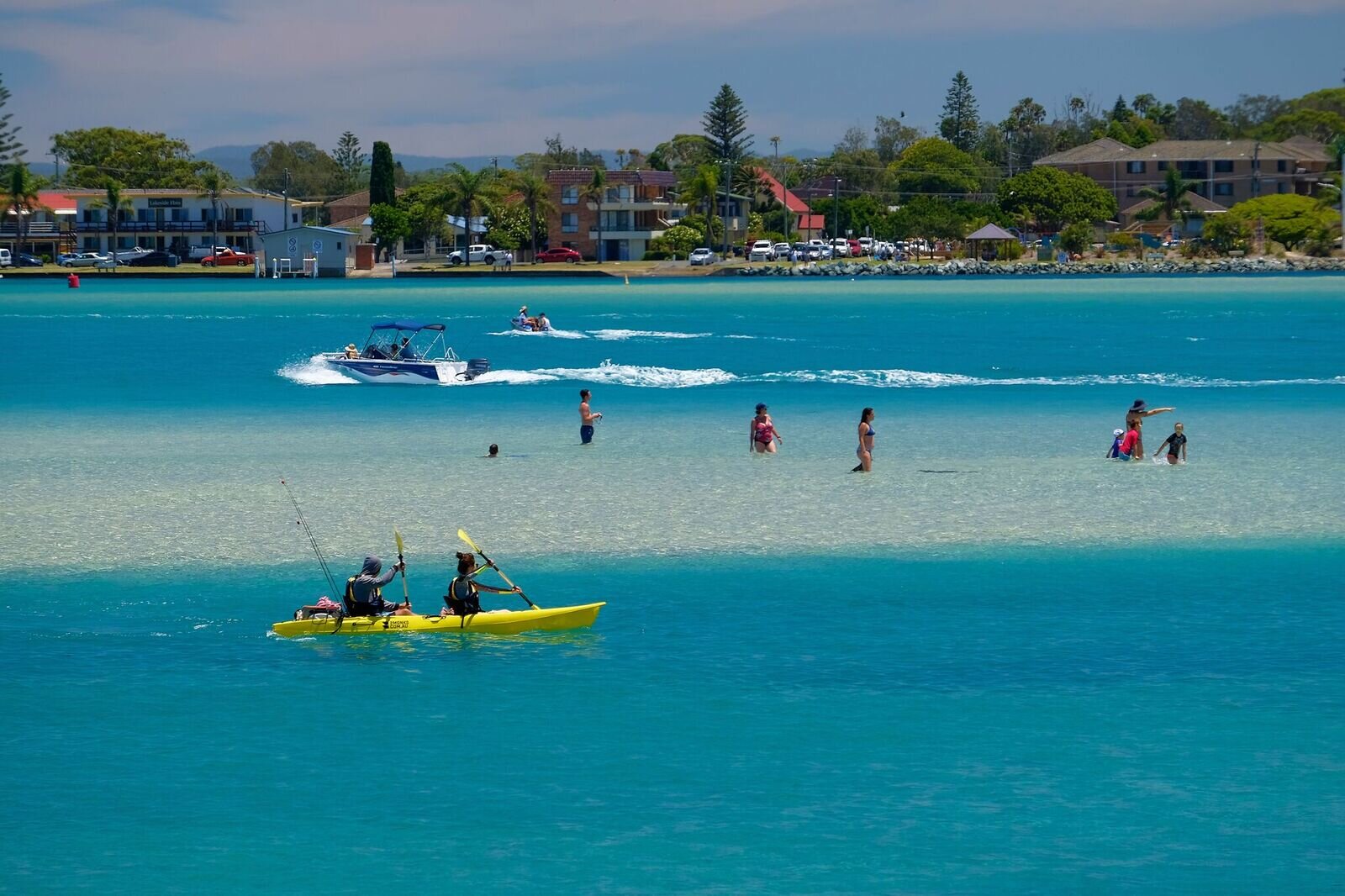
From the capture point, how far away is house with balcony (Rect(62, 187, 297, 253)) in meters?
189

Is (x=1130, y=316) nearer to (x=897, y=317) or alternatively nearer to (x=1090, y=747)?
(x=897, y=317)

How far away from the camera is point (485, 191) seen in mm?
185125

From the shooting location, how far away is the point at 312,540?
1049 inches

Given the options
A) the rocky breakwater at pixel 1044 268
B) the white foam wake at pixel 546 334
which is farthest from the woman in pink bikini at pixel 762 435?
the rocky breakwater at pixel 1044 268

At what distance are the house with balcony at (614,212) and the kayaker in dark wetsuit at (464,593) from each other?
160388 millimetres

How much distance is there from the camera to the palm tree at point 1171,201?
184 metres

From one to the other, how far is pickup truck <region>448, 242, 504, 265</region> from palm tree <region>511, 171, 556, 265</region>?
497 cm

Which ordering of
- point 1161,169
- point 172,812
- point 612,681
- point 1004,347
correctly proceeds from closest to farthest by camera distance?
1. point 172,812
2. point 612,681
3. point 1004,347
4. point 1161,169

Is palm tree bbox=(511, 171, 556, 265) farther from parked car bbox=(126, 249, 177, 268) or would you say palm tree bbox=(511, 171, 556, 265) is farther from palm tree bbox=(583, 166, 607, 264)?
parked car bbox=(126, 249, 177, 268)

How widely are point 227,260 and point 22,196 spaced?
24.3 m

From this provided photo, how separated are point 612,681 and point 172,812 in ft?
19.3

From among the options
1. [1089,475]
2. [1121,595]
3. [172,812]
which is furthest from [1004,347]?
[172,812]

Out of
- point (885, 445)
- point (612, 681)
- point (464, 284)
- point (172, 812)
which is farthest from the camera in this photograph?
point (464, 284)

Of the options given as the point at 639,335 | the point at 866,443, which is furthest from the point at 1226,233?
the point at 866,443
